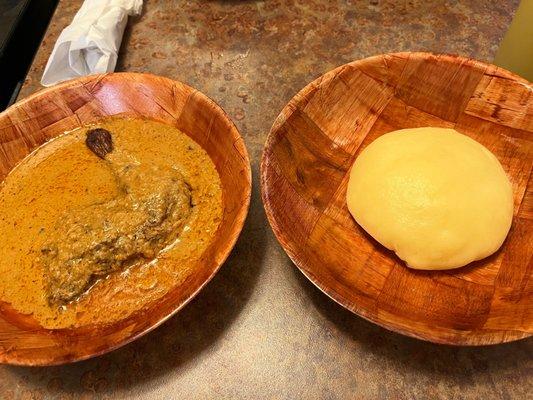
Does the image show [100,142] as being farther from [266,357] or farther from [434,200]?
[434,200]

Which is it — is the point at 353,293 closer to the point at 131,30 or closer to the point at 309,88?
the point at 309,88

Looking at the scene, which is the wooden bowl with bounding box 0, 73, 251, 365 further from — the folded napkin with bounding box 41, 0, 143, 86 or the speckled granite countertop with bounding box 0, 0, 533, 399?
the folded napkin with bounding box 41, 0, 143, 86

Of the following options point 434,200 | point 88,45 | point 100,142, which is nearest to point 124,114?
point 100,142

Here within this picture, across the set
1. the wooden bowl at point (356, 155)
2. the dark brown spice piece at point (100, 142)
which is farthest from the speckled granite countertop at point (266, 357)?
the dark brown spice piece at point (100, 142)

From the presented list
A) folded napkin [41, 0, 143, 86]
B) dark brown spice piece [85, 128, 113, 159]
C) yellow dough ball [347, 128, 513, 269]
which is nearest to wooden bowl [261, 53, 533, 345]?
yellow dough ball [347, 128, 513, 269]

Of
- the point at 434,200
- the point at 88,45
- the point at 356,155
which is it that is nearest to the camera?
the point at 434,200
